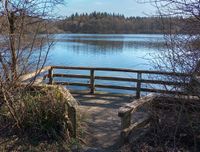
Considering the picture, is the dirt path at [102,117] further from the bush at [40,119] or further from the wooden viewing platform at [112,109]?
the bush at [40,119]

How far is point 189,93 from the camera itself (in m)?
4.85

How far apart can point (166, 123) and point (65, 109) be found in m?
1.83

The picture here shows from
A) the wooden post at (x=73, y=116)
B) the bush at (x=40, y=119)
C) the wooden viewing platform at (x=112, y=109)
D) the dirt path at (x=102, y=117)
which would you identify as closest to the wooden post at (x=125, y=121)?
the wooden viewing platform at (x=112, y=109)

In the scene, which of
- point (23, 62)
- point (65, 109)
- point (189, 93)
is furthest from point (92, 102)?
point (189, 93)

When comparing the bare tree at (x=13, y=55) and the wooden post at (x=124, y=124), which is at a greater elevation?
the bare tree at (x=13, y=55)

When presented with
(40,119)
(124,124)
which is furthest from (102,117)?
(124,124)

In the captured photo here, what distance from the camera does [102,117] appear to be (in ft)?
25.2

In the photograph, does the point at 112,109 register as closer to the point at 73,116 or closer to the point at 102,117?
the point at 102,117

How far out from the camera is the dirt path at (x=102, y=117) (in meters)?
6.11

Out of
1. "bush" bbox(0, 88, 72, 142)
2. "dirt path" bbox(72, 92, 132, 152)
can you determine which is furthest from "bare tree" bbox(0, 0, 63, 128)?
"dirt path" bbox(72, 92, 132, 152)

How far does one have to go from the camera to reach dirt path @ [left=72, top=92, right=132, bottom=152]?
6.11 m

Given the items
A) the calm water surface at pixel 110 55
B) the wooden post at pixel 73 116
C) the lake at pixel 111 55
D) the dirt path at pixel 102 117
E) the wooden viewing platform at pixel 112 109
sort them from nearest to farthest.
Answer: the wooden viewing platform at pixel 112 109
the wooden post at pixel 73 116
the dirt path at pixel 102 117
the lake at pixel 111 55
the calm water surface at pixel 110 55

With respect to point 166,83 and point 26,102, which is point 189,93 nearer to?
point 166,83

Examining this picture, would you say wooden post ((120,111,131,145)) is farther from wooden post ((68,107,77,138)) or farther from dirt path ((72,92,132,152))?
wooden post ((68,107,77,138))
